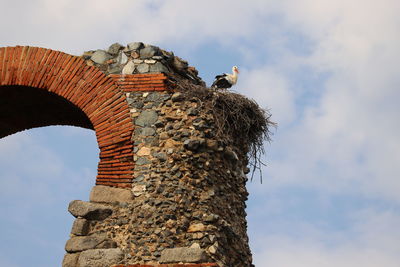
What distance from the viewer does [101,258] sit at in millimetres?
7520

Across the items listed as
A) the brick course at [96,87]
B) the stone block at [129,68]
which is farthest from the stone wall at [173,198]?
the stone block at [129,68]

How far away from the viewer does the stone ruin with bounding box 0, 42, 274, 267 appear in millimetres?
7559

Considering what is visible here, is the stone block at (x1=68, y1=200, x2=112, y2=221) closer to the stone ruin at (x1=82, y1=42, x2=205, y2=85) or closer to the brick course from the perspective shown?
→ the brick course

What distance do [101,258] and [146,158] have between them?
4.03ft

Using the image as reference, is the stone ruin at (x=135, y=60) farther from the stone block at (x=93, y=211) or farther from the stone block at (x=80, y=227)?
the stone block at (x=80, y=227)

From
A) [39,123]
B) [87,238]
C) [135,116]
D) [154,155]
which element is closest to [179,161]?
[154,155]

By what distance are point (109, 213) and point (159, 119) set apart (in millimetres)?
1220

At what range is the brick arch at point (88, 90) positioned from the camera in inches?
319

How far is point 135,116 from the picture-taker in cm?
827

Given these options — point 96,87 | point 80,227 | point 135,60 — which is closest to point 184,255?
point 80,227

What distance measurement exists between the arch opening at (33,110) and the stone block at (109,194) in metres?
1.34

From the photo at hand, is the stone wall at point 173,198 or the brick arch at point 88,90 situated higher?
the brick arch at point 88,90

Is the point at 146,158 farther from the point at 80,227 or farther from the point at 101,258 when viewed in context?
the point at 101,258

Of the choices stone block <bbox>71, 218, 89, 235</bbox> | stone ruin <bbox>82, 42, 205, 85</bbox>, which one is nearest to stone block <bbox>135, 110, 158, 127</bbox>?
stone ruin <bbox>82, 42, 205, 85</bbox>
